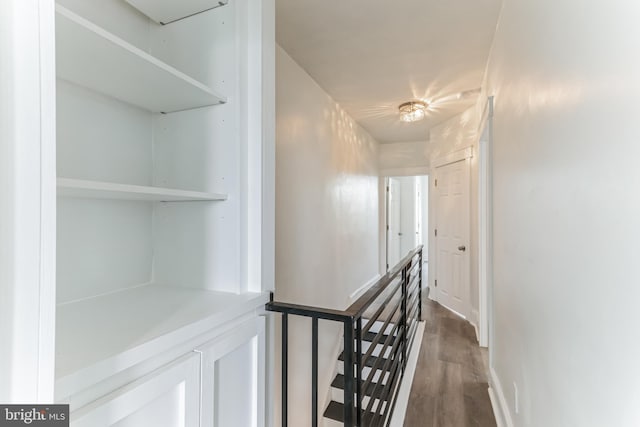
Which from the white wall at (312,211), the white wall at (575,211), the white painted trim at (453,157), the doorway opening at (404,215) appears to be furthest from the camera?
the doorway opening at (404,215)

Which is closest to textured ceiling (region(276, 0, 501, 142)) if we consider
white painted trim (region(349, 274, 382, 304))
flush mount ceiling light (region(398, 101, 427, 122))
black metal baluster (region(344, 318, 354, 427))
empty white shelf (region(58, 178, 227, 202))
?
flush mount ceiling light (region(398, 101, 427, 122))

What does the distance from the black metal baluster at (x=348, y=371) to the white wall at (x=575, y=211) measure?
65 centimetres

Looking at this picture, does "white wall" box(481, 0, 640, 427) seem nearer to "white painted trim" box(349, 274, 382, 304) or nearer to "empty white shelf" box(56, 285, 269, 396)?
"empty white shelf" box(56, 285, 269, 396)

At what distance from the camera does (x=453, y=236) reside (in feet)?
13.3

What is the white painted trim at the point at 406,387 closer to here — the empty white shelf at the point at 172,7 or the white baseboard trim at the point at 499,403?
the white baseboard trim at the point at 499,403

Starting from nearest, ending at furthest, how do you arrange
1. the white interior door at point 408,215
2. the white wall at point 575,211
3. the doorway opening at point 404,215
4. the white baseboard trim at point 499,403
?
1. the white wall at point 575,211
2. the white baseboard trim at point 499,403
3. the doorway opening at point 404,215
4. the white interior door at point 408,215

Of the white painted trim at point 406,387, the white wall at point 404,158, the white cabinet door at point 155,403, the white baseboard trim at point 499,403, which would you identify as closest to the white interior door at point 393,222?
the white wall at point 404,158

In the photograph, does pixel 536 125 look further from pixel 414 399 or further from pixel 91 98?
pixel 414 399

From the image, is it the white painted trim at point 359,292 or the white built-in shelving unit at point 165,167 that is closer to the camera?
the white built-in shelving unit at point 165,167

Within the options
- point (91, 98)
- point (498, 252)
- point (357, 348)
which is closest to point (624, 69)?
point (357, 348)

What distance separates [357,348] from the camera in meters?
1.37

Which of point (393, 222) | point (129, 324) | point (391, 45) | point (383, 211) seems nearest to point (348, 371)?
point (129, 324)

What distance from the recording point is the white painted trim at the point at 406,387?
2132mm

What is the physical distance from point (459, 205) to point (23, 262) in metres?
4.11
